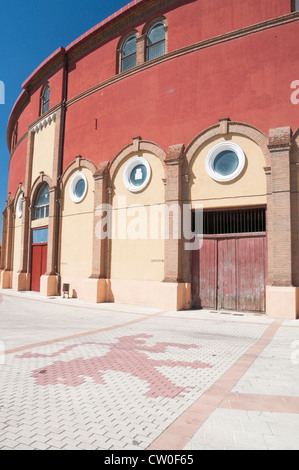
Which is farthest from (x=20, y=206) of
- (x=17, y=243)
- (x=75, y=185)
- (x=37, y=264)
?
(x=75, y=185)

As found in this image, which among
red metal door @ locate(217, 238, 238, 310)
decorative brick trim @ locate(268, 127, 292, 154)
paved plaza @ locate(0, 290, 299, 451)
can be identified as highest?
decorative brick trim @ locate(268, 127, 292, 154)

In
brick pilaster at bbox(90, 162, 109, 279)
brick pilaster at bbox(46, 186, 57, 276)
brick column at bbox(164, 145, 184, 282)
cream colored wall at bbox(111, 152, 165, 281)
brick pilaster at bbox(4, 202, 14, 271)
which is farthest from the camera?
brick pilaster at bbox(4, 202, 14, 271)

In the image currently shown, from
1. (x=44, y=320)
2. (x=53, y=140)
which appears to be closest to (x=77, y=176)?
(x=53, y=140)

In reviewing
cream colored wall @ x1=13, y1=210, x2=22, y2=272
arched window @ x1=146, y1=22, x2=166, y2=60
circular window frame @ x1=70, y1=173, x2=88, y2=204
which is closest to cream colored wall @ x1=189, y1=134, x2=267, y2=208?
arched window @ x1=146, y1=22, x2=166, y2=60

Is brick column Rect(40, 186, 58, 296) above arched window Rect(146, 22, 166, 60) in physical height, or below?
below

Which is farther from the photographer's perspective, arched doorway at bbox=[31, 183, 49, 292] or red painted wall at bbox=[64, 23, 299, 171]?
arched doorway at bbox=[31, 183, 49, 292]

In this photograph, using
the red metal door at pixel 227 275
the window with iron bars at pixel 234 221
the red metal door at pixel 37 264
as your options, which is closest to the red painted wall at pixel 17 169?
the red metal door at pixel 37 264

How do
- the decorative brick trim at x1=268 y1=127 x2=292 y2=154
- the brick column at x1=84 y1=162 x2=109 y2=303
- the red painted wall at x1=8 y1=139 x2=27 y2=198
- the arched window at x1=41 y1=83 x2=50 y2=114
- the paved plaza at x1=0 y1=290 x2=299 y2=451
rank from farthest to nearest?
the red painted wall at x1=8 y1=139 x2=27 y2=198 → the arched window at x1=41 y1=83 x2=50 y2=114 → the brick column at x1=84 y1=162 x2=109 y2=303 → the decorative brick trim at x1=268 y1=127 x2=292 y2=154 → the paved plaza at x1=0 y1=290 x2=299 y2=451

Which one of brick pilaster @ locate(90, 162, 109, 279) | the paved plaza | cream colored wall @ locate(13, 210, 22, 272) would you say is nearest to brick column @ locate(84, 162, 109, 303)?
brick pilaster @ locate(90, 162, 109, 279)

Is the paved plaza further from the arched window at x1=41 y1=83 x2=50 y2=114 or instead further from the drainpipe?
the arched window at x1=41 y1=83 x2=50 y2=114

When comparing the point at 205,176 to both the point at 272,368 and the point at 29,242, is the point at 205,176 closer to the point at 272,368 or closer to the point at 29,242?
the point at 272,368

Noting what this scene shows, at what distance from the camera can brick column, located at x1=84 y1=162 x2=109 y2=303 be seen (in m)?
15.3

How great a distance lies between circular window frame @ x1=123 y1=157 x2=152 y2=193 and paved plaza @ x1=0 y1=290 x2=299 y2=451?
23.7 feet

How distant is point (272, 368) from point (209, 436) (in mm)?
2896
